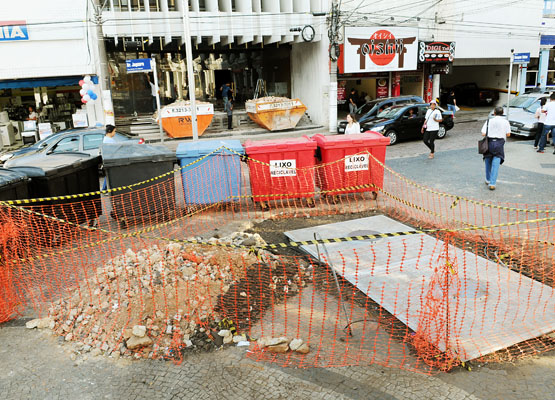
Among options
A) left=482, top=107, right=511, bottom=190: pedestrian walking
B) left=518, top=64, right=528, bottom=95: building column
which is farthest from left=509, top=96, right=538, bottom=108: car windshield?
left=518, top=64, right=528, bottom=95: building column

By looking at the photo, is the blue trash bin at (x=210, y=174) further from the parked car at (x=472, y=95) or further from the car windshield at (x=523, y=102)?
the parked car at (x=472, y=95)

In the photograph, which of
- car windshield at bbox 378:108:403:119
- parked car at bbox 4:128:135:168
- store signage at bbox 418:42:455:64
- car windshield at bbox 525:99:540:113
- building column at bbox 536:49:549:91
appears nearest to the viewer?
parked car at bbox 4:128:135:168

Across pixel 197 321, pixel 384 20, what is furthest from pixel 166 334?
pixel 384 20

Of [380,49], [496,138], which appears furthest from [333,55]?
[496,138]

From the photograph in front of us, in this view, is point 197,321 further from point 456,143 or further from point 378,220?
point 456,143

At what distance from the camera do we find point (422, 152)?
15.8 metres

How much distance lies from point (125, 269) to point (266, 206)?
4276 millimetres

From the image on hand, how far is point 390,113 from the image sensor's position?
18.1 m

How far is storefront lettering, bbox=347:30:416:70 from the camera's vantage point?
2425cm

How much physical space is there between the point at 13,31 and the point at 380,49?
1695cm

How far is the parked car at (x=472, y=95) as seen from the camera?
32062 mm

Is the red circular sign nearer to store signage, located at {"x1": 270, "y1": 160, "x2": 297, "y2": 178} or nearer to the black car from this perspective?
the black car

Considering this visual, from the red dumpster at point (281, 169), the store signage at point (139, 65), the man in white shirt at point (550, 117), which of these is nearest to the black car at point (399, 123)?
the man in white shirt at point (550, 117)

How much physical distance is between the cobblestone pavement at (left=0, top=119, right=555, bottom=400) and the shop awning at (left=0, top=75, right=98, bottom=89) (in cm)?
1739
